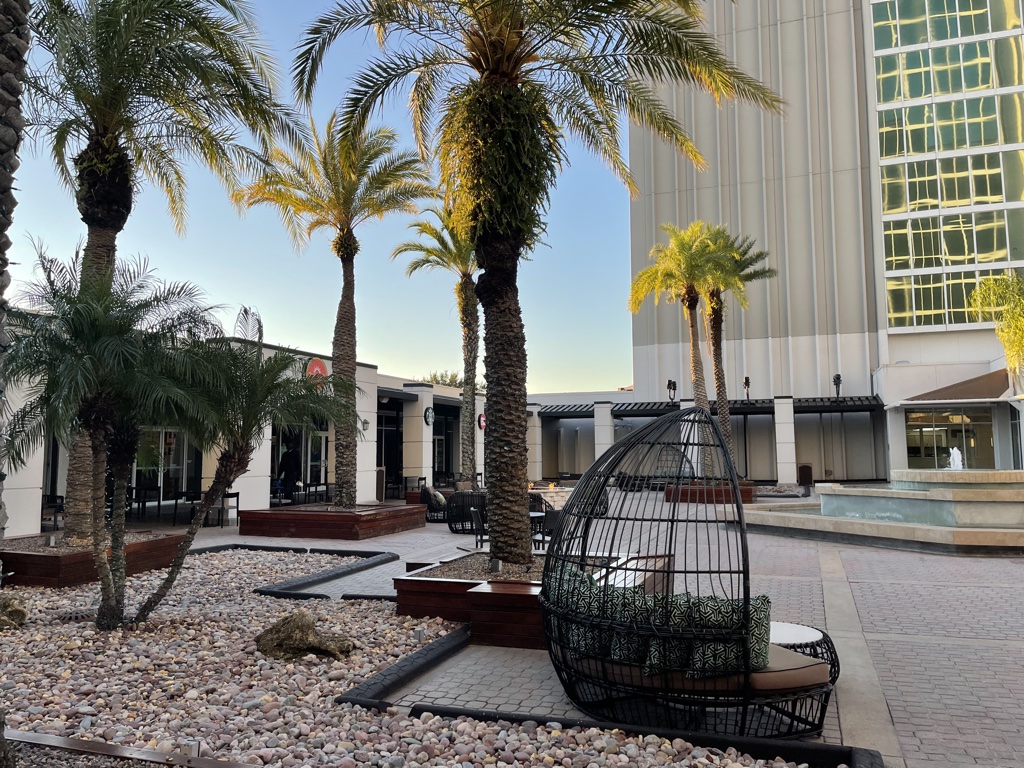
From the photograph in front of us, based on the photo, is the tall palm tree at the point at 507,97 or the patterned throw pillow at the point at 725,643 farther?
the tall palm tree at the point at 507,97

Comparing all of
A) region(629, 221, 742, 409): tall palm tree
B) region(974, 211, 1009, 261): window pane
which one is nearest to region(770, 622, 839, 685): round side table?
region(629, 221, 742, 409): tall palm tree

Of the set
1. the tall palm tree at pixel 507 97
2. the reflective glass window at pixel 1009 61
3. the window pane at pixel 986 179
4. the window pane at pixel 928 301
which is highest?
the reflective glass window at pixel 1009 61

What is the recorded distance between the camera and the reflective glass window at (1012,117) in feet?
118

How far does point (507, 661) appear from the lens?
6.69 meters

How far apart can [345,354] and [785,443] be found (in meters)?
22.5

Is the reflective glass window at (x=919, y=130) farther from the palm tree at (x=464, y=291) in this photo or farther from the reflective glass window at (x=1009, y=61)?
the palm tree at (x=464, y=291)

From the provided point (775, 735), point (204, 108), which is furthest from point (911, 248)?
point (775, 735)

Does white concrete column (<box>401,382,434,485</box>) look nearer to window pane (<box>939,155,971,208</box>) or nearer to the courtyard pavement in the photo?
the courtyard pavement

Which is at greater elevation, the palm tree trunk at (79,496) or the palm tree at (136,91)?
the palm tree at (136,91)

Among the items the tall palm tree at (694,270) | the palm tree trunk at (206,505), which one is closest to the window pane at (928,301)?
the tall palm tree at (694,270)

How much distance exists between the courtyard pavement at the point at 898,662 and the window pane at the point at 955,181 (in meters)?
30.8

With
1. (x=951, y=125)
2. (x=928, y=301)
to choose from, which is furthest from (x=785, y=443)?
(x=951, y=125)

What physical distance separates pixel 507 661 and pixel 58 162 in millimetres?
11950

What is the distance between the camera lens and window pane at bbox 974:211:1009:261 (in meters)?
35.8
